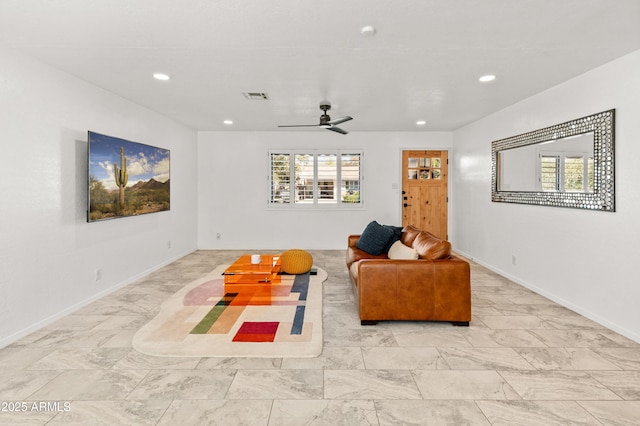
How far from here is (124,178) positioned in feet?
13.4

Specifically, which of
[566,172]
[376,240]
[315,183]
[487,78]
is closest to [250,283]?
[376,240]

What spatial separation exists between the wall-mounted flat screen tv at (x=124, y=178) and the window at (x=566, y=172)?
5382 mm

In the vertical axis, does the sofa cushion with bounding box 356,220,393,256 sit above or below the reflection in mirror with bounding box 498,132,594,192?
below

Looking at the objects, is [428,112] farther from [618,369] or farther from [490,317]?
[618,369]

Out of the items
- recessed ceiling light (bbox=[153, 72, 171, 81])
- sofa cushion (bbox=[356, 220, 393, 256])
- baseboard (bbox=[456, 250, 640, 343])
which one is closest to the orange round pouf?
sofa cushion (bbox=[356, 220, 393, 256])

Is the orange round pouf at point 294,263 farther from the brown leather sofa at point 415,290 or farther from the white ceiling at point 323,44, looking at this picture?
the white ceiling at point 323,44

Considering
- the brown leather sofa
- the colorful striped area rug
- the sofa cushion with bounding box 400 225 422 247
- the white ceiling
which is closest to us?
the white ceiling

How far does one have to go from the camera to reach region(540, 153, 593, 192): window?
3.31m

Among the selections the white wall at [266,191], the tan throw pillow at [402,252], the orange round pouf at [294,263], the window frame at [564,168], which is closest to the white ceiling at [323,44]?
the window frame at [564,168]

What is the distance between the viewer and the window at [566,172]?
331 centimetres

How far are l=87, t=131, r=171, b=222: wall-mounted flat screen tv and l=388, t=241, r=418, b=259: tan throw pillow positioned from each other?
3.51 m

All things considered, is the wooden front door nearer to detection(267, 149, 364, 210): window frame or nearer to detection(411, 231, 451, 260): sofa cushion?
detection(267, 149, 364, 210): window frame

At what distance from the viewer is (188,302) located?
11.7ft

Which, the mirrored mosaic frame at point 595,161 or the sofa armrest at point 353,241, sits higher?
the mirrored mosaic frame at point 595,161
